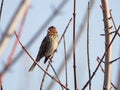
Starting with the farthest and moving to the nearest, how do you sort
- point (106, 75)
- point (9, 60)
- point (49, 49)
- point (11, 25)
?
point (49, 49) < point (106, 75) < point (9, 60) < point (11, 25)

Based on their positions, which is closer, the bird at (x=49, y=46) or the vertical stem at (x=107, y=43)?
the vertical stem at (x=107, y=43)

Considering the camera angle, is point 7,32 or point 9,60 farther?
point 9,60

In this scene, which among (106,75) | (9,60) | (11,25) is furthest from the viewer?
(106,75)

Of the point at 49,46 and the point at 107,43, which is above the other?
the point at 49,46

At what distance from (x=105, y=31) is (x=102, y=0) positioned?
22cm

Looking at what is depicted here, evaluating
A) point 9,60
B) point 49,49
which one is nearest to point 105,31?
point 9,60

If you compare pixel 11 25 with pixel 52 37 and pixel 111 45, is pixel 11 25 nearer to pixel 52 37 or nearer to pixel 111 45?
pixel 111 45

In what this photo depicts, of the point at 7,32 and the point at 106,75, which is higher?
the point at 7,32

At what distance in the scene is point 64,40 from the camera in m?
2.84

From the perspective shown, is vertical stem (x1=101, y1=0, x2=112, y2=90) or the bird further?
the bird

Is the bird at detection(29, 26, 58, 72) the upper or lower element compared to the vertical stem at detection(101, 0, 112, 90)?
upper

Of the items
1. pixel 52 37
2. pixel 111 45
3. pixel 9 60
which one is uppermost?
pixel 52 37

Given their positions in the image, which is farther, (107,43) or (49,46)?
(49,46)

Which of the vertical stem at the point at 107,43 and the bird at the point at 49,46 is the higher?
the bird at the point at 49,46
